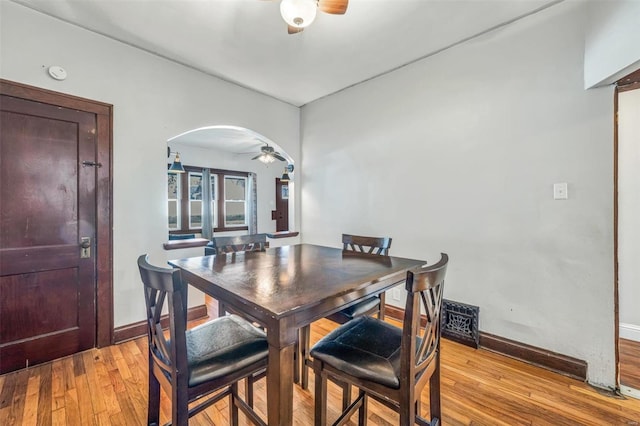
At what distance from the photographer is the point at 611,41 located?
5.52 ft

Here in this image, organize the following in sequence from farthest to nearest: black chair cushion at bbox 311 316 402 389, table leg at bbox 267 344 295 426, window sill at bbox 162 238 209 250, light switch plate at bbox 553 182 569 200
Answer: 1. window sill at bbox 162 238 209 250
2. light switch plate at bbox 553 182 569 200
3. black chair cushion at bbox 311 316 402 389
4. table leg at bbox 267 344 295 426

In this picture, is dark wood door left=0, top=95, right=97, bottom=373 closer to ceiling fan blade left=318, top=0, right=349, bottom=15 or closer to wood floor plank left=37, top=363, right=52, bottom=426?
wood floor plank left=37, top=363, right=52, bottom=426

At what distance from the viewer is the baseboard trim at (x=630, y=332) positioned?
2.39 m

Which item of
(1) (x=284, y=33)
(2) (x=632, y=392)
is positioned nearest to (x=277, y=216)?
(1) (x=284, y=33)

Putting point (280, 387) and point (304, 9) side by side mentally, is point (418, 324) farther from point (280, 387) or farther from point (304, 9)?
point (304, 9)

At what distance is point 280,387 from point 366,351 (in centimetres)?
44

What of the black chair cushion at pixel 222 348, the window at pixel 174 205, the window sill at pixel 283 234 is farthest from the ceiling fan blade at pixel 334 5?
the window at pixel 174 205

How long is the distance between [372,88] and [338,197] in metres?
1.32

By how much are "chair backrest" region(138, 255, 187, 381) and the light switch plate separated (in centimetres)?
251

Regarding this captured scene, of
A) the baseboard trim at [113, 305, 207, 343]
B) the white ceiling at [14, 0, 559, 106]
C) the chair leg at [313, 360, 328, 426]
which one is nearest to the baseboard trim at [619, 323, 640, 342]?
the white ceiling at [14, 0, 559, 106]

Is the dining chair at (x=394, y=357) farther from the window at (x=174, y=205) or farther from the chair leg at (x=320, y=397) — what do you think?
the window at (x=174, y=205)

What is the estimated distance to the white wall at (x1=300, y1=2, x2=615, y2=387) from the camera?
1898 millimetres

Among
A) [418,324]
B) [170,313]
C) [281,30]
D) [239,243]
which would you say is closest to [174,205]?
[239,243]

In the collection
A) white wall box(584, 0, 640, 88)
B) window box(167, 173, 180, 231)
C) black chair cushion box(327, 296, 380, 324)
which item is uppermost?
white wall box(584, 0, 640, 88)
